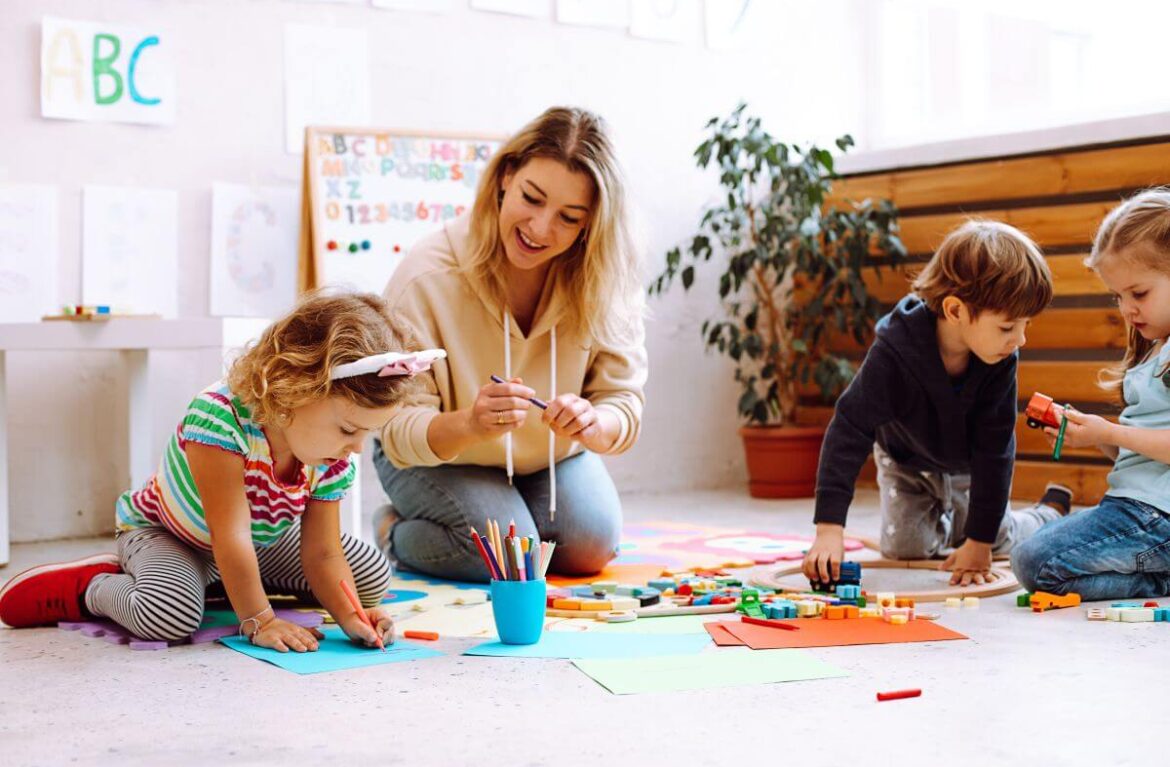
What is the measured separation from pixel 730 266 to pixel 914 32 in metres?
1.04

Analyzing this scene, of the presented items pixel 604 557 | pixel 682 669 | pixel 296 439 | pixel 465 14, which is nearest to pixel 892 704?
pixel 682 669

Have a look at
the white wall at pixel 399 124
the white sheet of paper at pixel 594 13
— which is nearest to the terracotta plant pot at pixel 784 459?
the white wall at pixel 399 124

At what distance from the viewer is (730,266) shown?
3393 mm

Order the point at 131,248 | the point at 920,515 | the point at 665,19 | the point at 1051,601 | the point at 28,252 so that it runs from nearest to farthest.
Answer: the point at 1051,601
the point at 920,515
the point at 28,252
the point at 131,248
the point at 665,19

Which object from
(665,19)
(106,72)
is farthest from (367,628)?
(665,19)

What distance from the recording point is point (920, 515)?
227 cm

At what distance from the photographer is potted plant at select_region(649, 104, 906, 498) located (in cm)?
331

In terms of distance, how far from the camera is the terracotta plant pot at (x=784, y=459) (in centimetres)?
339

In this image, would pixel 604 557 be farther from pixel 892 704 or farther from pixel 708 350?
pixel 708 350

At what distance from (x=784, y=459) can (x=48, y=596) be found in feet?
6.77

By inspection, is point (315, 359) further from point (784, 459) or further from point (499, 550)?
point (784, 459)

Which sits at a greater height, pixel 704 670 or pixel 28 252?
pixel 28 252

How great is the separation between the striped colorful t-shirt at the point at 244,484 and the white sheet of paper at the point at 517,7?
1799mm

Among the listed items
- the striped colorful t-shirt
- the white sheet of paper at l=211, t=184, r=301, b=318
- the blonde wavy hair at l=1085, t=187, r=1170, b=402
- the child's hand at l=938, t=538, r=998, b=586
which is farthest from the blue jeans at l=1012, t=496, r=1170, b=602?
the white sheet of paper at l=211, t=184, r=301, b=318
